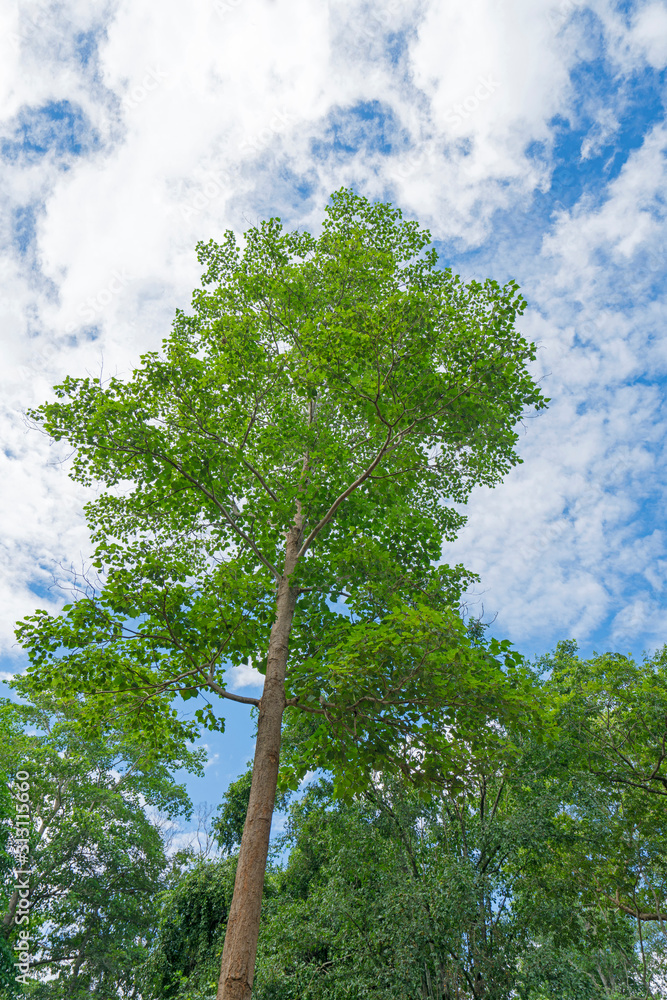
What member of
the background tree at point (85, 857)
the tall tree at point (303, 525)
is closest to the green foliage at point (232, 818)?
the background tree at point (85, 857)

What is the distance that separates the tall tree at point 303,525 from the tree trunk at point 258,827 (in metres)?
0.03

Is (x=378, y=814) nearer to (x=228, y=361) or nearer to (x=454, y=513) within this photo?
(x=454, y=513)

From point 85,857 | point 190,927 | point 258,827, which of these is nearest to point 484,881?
point 258,827

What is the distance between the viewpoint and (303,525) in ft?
33.9

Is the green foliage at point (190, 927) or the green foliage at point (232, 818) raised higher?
the green foliage at point (232, 818)

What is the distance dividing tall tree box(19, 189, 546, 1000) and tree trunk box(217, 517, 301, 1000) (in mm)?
25

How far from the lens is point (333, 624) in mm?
9008

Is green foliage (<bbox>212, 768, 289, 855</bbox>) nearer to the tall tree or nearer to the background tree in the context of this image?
the background tree

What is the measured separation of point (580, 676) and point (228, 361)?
1184 cm

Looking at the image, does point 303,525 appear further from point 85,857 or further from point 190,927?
point 85,857

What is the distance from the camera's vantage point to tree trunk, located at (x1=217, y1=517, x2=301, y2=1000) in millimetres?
5805

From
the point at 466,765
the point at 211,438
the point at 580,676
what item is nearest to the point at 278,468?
the point at 211,438

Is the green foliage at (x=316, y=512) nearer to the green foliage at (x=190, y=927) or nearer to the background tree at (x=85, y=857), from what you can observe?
the green foliage at (x=190, y=927)

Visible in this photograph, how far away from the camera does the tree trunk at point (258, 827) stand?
19.0 ft
